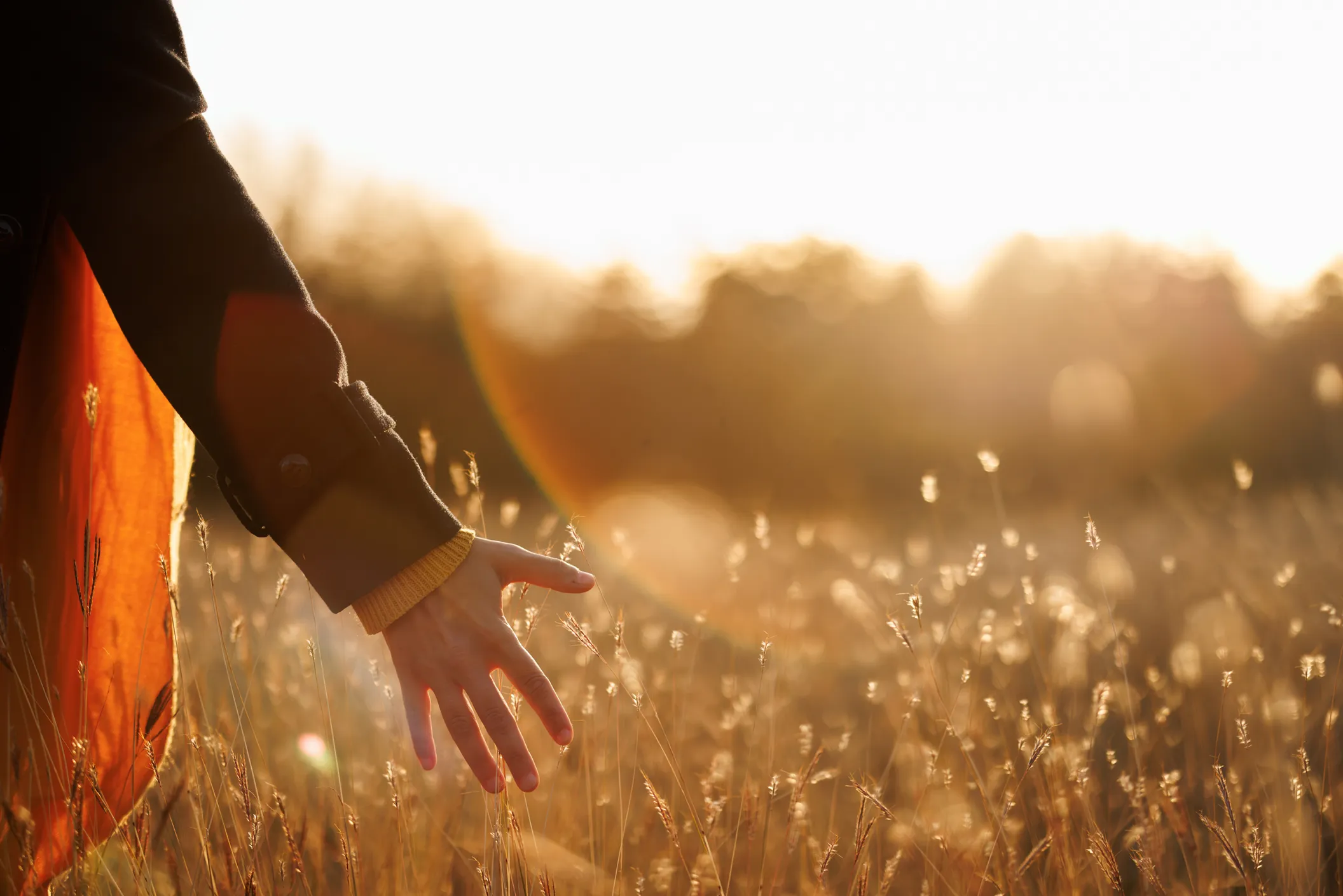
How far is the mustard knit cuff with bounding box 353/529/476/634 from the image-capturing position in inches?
41.7

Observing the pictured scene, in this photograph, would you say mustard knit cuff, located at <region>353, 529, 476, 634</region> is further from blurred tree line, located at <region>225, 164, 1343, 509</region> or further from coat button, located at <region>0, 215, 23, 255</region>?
blurred tree line, located at <region>225, 164, 1343, 509</region>

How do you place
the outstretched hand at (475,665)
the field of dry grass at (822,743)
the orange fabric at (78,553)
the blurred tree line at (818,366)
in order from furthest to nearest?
the blurred tree line at (818,366) < the field of dry grass at (822,743) < the orange fabric at (78,553) < the outstretched hand at (475,665)

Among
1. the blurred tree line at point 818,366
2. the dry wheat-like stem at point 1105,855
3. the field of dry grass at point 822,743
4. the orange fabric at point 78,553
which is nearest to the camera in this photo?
the dry wheat-like stem at point 1105,855

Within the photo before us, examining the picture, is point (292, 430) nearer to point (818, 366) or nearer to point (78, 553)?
point (78, 553)

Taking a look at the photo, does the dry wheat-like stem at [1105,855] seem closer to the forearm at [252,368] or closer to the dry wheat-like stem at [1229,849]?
the dry wheat-like stem at [1229,849]

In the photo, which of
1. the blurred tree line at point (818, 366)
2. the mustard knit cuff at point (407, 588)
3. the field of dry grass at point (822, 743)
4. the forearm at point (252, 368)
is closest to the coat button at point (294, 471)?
the forearm at point (252, 368)

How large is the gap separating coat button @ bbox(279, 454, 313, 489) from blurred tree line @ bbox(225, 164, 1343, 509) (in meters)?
8.05

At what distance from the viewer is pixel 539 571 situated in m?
1.09

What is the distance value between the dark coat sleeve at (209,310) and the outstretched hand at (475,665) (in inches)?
2.9

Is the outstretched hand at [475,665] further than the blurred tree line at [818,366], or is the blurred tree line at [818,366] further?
the blurred tree line at [818,366]

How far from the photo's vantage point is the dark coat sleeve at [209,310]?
1079mm

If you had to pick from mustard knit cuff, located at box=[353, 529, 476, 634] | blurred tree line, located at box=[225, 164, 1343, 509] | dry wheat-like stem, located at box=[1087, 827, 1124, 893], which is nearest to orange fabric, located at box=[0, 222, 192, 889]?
mustard knit cuff, located at box=[353, 529, 476, 634]

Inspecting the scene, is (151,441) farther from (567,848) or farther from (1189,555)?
(1189,555)

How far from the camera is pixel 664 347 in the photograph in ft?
48.8
